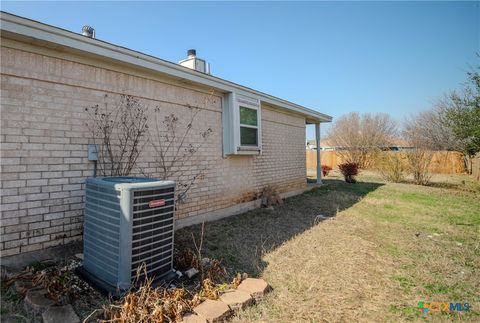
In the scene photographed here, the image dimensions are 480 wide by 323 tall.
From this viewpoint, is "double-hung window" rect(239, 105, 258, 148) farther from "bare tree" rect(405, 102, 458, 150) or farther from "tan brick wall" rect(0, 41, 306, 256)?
"bare tree" rect(405, 102, 458, 150)

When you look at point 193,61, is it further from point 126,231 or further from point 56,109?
point 126,231

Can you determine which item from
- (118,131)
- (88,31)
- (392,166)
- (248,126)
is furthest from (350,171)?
(88,31)

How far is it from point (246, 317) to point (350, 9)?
289 inches

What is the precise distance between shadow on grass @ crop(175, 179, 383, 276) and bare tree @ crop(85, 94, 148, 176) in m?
1.43

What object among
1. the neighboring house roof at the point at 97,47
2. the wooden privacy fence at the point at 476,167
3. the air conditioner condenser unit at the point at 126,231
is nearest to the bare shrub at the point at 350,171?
the wooden privacy fence at the point at 476,167

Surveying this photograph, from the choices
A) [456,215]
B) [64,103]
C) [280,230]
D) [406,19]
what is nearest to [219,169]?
[280,230]

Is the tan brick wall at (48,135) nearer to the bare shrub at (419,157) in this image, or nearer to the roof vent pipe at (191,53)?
the roof vent pipe at (191,53)

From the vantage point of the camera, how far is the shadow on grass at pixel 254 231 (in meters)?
3.36

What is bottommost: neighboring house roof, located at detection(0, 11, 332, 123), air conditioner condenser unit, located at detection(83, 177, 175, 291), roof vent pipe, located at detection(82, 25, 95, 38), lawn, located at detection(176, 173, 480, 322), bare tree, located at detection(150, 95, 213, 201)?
lawn, located at detection(176, 173, 480, 322)

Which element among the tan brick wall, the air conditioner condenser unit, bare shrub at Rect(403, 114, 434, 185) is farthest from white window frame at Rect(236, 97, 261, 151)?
bare shrub at Rect(403, 114, 434, 185)

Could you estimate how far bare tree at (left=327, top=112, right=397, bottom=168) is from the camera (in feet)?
64.7

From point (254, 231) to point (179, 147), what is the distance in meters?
2.05

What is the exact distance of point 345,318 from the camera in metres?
2.18

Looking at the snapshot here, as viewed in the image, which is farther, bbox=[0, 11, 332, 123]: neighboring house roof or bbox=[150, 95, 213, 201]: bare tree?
bbox=[150, 95, 213, 201]: bare tree
